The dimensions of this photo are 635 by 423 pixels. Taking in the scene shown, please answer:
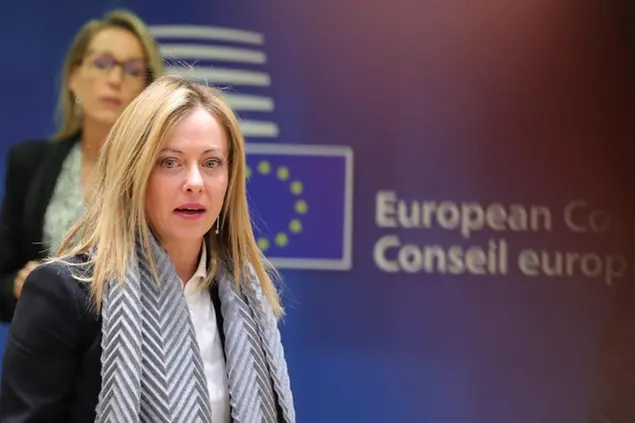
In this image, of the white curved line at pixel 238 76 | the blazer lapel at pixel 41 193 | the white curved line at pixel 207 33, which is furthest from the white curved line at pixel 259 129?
the blazer lapel at pixel 41 193

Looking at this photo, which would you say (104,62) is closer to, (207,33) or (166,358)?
(207,33)

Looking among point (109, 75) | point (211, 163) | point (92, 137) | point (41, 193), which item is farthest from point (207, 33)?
point (211, 163)

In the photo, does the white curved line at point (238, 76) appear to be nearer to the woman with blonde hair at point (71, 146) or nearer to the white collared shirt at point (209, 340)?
the woman with blonde hair at point (71, 146)

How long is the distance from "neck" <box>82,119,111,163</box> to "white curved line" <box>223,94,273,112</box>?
0.53 m

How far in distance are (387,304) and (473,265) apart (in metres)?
0.40

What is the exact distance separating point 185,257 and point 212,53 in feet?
6.38

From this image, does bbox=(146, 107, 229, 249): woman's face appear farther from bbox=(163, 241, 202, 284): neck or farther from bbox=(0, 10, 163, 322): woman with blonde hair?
bbox=(0, 10, 163, 322): woman with blonde hair

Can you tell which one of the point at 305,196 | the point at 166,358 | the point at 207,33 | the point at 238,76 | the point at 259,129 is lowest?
the point at 166,358

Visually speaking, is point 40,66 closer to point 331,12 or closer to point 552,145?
point 331,12

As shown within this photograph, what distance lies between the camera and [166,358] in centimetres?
145

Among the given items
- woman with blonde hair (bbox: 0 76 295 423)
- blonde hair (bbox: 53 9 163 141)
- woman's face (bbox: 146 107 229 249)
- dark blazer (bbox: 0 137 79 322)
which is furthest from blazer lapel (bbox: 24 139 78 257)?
woman's face (bbox: 146 107 229 249)

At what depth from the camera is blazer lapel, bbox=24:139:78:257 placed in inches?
122

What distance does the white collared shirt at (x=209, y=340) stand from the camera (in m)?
1.53

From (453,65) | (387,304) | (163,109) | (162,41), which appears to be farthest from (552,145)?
(163,109)
